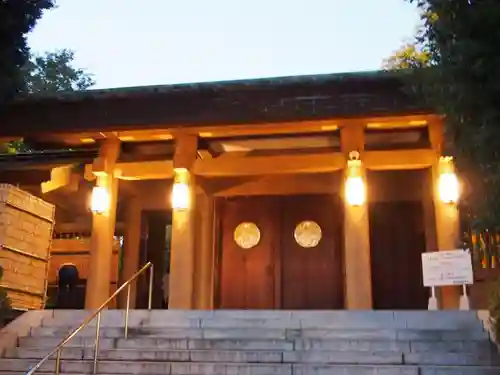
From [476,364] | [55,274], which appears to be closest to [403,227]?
[476,364]

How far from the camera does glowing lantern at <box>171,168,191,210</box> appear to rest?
940 cm

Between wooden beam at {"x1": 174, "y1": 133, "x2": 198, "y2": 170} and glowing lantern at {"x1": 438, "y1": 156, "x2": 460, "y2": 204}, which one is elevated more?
wooden beam at {"x1": 174, "y1": 133, "x2": 198, "y2": 170}

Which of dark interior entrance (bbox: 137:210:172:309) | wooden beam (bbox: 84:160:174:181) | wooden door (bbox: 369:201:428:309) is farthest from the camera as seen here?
dark interior entrance (bbox: 137:210:172:309)

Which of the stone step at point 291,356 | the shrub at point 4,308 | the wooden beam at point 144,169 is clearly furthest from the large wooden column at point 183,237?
the stone step at point 291,356

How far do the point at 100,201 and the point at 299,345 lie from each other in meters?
4.71

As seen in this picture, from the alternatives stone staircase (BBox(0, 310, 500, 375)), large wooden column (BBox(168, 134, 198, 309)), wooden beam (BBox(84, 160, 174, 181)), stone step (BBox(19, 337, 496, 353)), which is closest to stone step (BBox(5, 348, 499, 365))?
stone staircase (BBox(0, 310, 500, 375))

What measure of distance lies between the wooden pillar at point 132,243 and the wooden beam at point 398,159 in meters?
5.35

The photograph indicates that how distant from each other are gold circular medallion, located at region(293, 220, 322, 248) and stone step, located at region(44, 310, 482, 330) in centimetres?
419

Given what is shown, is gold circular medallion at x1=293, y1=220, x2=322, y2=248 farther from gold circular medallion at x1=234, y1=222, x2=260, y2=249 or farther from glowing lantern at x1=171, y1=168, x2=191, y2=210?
glowing lantern at x1=171, y1=168, x2=191, y2=210

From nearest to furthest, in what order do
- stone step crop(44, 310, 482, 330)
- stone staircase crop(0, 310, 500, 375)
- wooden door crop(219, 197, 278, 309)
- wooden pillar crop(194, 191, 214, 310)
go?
stone staircase crop(0, 310, 500, 375) → stone step crop(44, 310, 482, 330) → wooden pillar crop(194, 191, 214, 310) → wooden door crop(219, 197, 278, 309)

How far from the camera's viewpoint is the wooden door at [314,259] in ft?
36.5

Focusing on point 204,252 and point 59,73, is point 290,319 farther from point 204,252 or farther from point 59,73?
point 59,73

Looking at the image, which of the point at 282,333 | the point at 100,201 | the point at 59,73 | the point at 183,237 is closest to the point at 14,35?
the point at 100,201

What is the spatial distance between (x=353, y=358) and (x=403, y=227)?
19.1 feet
